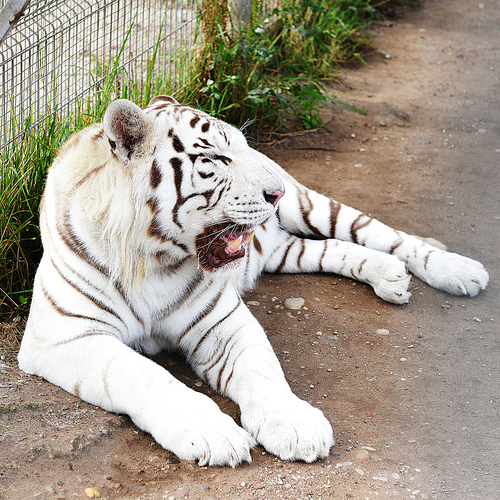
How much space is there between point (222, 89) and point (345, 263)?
1647 mm

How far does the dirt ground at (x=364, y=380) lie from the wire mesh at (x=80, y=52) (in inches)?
40.2

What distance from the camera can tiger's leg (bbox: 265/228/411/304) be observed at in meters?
3.02

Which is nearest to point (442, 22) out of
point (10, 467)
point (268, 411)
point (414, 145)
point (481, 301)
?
point (414, 145)

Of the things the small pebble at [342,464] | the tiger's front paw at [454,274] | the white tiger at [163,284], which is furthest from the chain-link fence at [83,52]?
the small pebble at [342,464]

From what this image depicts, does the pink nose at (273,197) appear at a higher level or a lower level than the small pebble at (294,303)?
higher

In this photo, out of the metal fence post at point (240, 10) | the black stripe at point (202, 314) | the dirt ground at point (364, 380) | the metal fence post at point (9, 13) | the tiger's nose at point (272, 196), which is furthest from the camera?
the metal fence post at point (240, 10)

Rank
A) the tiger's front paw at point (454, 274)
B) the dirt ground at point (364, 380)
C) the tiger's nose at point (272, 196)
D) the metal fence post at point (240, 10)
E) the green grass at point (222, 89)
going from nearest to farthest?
the dirt ground at point (364, 380) < the tiger's nose at point (272, 196) < the green grass at point (222, 89) < the tiger's front paw at point (454, 274) < the metal fence post at point (240, 10)

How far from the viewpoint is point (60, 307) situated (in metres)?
2.25

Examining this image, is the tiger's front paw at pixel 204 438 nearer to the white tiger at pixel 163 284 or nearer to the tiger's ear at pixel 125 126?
the white tiger at pixel 163 284

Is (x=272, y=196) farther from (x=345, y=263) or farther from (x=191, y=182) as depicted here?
(x=345, y=263)

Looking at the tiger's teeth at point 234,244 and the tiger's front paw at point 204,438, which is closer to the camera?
the tiger's front paw at point 204,438

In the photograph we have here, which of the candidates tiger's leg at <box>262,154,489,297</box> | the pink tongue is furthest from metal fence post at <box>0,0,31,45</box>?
tiger's leg at <box>262,154,489,297</box>

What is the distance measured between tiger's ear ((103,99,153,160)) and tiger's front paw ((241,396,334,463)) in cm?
91

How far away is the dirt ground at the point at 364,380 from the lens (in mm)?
1933
